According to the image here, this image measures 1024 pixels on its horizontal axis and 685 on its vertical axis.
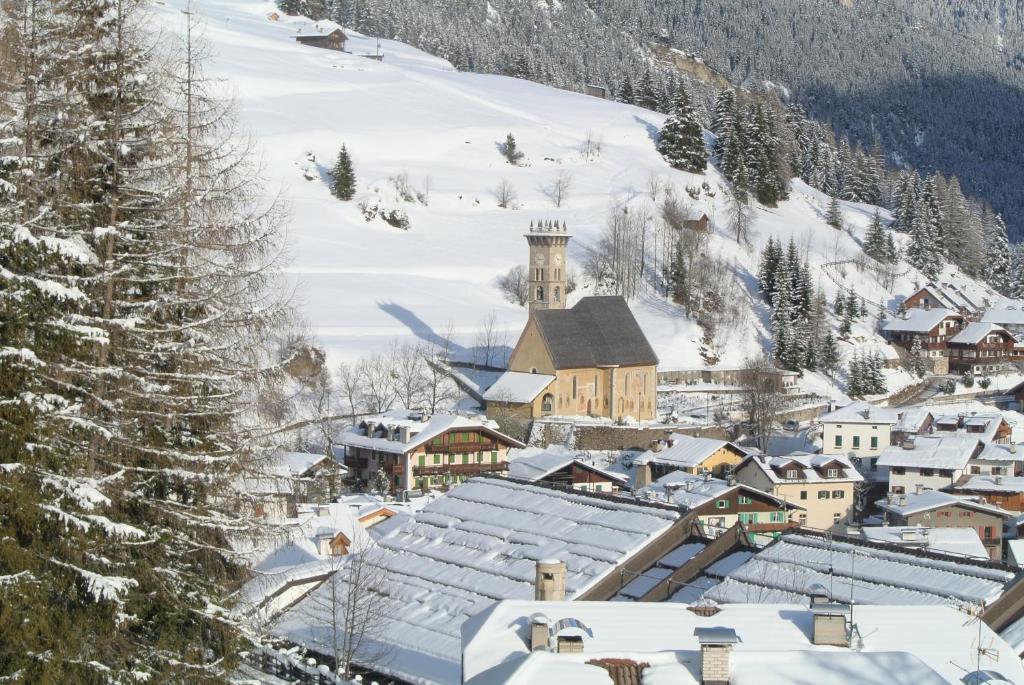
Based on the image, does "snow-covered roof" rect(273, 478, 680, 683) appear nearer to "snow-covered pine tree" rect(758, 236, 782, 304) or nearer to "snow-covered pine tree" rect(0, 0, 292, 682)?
"snow-covered pine tree" rect(0, 0, 292, 682)

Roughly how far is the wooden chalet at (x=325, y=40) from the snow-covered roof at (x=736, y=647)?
101 metres

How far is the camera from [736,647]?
1331 cm

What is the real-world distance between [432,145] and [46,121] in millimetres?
73651

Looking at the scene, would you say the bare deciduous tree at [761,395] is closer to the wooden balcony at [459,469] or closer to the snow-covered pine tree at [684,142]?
the wooden balcony at [459,469]

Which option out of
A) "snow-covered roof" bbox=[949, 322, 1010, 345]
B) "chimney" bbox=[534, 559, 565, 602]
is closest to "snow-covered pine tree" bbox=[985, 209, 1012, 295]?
"snow-covered roof" bbox=[949, 322, 1010, 345]

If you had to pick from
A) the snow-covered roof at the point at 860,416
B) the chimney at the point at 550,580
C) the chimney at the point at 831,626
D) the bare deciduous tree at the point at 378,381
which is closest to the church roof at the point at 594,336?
the bare deciduous tree at the point at 378,381

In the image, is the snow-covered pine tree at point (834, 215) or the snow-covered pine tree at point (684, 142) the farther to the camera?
the snow-covered pine tree at point (834, 215)

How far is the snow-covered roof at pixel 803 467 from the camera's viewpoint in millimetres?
44781

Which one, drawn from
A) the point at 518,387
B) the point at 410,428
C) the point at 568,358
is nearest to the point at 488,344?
the point at 568,358

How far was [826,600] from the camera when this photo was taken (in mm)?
14281

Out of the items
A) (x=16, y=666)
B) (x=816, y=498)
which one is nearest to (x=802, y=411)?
(x=816, y=498)

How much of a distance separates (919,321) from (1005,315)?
796 centimetres

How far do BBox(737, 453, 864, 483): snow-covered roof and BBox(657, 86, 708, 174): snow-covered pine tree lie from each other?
4327 cm

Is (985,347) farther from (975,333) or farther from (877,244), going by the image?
(877,244)
